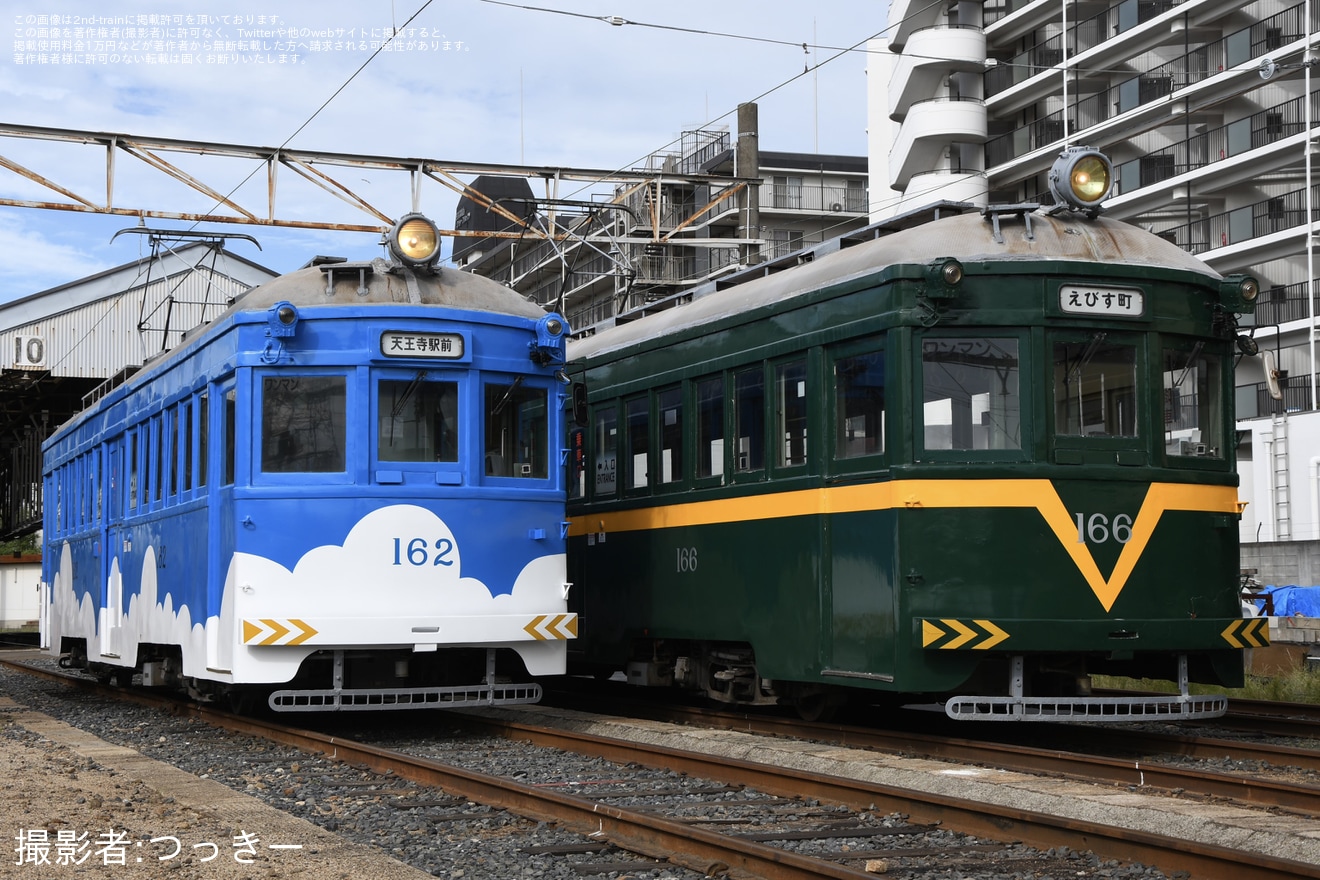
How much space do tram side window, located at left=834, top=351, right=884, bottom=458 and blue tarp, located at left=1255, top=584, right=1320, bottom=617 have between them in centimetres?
1544

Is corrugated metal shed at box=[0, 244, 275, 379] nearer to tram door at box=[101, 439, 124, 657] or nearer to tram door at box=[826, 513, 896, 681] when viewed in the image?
tram door at box=[101, 439, 124, 657]

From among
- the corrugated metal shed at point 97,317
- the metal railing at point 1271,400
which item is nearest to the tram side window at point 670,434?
the corrugated metal shed at point 97,317

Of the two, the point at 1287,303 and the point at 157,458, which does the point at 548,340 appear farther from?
the point at 1287,303

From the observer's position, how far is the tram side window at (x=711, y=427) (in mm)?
12062

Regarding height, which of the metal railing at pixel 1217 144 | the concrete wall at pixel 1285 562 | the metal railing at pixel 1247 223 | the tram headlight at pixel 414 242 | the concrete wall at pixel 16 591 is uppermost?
the metal railing at pixel 1217 144

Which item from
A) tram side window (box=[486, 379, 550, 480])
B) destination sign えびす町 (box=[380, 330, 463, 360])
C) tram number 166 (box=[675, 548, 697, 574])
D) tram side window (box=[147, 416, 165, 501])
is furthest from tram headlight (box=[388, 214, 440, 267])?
tram side window (box=[147, 416, 165, 501])

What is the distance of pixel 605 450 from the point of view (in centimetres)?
1423

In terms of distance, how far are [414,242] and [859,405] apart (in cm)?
374

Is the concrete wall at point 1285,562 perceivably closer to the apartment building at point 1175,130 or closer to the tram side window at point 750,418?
→ the apartment building at point 1175,130

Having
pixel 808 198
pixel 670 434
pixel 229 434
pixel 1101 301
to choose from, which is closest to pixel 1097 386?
pixel 1101 301

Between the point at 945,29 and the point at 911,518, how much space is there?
140 ft

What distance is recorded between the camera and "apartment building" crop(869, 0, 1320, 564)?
125ft

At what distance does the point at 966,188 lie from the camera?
167ft

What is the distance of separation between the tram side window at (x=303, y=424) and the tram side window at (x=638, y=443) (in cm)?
284
